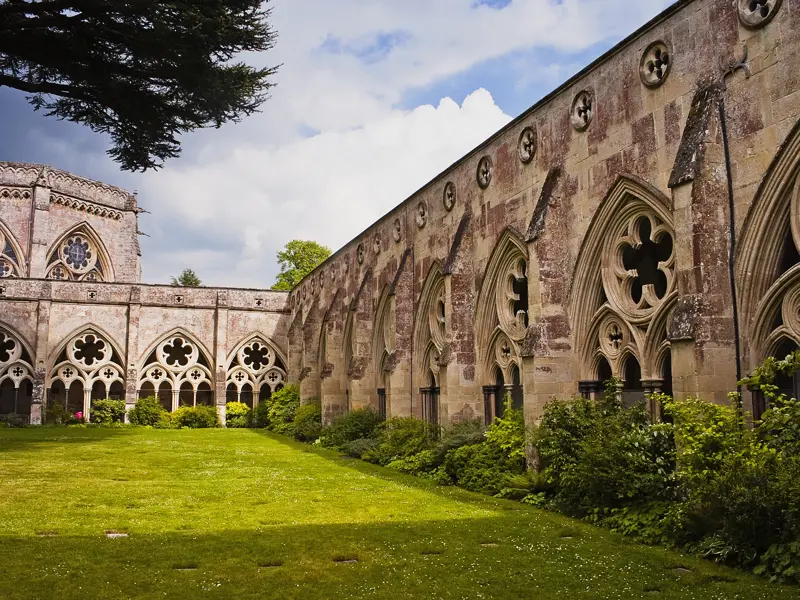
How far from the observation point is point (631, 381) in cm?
1291

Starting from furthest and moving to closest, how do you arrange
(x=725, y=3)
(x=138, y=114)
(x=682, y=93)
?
(x=138, y=114) → (x=682, y=93) → (x=725, y=3)

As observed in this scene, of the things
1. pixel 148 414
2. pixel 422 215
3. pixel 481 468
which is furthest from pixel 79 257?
pixel 481 468

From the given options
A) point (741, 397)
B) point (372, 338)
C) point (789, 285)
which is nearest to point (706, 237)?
point (789, 285)

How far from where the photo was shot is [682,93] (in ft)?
35.2

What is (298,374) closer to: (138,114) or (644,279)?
(138,114)

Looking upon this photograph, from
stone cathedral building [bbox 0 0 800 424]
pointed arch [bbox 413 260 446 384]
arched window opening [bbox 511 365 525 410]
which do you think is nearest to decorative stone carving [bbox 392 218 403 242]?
stone cathedral building [bbox 0 0 800 424]

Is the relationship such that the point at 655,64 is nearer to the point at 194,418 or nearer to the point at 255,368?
the point at 194,418

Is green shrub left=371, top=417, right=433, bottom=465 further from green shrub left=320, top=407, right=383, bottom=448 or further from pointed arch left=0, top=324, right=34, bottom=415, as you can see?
pointed arch left=0, top=324, right=34, bottom=415

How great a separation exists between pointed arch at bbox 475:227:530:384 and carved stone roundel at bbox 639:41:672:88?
14.5 feet

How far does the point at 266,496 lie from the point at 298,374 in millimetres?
22649

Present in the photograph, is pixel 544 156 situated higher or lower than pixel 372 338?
higher

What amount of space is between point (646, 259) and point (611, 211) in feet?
4.83

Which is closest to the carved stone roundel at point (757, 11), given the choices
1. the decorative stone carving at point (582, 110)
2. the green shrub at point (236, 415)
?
the decorative stone carving at point (582, 110)

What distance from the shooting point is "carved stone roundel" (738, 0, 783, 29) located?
30.4ft
